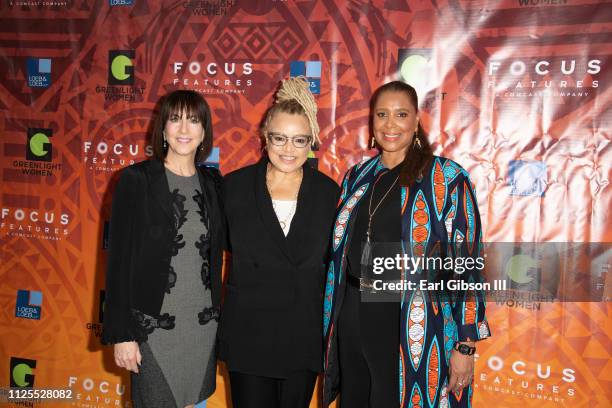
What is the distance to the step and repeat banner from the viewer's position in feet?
9.01

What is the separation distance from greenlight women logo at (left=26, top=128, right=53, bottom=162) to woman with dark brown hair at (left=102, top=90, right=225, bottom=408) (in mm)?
1710

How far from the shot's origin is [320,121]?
303 cm

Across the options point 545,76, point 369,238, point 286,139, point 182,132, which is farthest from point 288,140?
point 545,76

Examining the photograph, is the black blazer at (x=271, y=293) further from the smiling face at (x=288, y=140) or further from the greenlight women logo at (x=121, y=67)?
the greenlight women logo at (x=121, y=67)

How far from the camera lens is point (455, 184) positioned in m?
2.12

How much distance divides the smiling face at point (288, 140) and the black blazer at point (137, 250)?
52 centimetres

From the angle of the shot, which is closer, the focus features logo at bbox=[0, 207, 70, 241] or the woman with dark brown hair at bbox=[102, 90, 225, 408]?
the woman with dark brown hair at bbox=[102, 90, 225, 408]

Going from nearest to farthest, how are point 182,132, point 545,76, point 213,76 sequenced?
point 182,132, point 545,76, point 213,76

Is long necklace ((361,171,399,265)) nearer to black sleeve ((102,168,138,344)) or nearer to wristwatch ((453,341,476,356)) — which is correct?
wristwatch ((453,341,476,356))

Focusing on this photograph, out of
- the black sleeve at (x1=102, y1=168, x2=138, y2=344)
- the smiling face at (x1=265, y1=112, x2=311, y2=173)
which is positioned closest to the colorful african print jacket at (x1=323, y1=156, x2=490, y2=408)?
the smiling face at (x1=265, y1=112, x2=311, y2=173)

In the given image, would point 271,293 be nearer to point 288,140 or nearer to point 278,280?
point 278,280

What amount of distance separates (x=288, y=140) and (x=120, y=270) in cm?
91

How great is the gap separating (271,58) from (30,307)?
2.47 meters

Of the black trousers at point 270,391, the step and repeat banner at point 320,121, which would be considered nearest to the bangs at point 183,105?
the step and repeat banner at point 320,121
